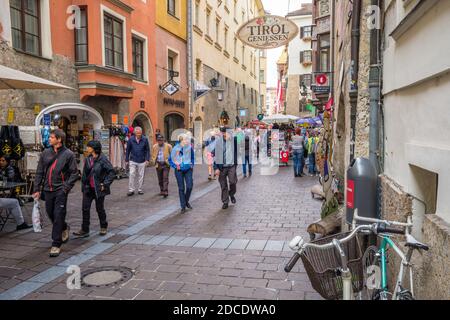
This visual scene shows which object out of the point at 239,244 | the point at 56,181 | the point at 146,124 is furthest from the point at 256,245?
the point at 146,124

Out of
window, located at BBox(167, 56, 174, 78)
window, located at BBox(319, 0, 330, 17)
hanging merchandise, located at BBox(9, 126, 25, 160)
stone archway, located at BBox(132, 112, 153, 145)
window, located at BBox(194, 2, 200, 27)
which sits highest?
window, located at BBox(194, 2, 200, 27)

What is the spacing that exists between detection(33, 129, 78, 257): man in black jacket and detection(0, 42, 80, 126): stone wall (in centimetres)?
528

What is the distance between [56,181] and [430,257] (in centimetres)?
475

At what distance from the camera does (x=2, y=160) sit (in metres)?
8.26

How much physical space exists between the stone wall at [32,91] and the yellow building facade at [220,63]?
30.2 feet

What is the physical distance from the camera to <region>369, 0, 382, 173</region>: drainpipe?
4.54 m

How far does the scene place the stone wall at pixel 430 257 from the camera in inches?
93.9

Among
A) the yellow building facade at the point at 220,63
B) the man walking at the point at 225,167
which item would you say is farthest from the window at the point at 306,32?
the man walking at the point at 225,167

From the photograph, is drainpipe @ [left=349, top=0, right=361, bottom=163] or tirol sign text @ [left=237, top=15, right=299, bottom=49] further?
tirol sign text @ [left=237, top=15, right=299, bottom=49]

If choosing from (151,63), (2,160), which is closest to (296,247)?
(2,160)

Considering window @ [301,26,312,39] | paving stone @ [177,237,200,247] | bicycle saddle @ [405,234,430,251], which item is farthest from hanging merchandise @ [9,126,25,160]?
window @ [301,26,312,39]

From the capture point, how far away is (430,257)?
265 cm

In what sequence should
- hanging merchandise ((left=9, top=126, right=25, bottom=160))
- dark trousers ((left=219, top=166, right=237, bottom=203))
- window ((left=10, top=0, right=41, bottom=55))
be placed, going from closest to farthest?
dark trousers ((left=219, top=166, right=237, bottom=203)) → hanging merchandise ((left=9, top=126, right=25, bottom=160)) → window ((left=10, top=0, right=41, bottom=55))

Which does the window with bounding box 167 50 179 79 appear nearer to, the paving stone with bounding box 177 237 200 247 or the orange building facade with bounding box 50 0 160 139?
the orange building facade with bounding box 50 0 160 139
